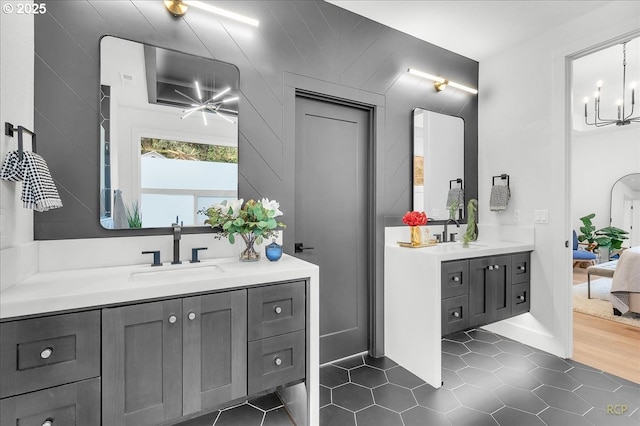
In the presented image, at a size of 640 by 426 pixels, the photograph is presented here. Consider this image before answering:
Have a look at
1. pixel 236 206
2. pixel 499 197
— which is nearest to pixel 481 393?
pixel 499 197

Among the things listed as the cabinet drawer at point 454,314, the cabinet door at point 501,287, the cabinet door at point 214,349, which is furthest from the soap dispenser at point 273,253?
the cabinet door at point 501,287

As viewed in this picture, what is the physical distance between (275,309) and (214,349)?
0.33 metres

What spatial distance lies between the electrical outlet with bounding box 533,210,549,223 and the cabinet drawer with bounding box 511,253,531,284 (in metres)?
0.33

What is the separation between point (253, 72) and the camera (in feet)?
6.88

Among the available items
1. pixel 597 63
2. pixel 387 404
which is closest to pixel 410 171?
pixel 387 404

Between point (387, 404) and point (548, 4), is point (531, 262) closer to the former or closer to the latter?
point (387, 404)

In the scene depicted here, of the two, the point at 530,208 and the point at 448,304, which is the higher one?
the point at 530,208

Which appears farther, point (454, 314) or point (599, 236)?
point (599, 236)

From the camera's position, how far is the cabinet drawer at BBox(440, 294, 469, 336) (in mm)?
2275

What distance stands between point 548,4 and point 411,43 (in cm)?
102

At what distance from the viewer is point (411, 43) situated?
2.82m

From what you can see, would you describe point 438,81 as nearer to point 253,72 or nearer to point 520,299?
point 253,72

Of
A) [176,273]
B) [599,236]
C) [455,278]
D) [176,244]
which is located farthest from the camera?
[599,236]

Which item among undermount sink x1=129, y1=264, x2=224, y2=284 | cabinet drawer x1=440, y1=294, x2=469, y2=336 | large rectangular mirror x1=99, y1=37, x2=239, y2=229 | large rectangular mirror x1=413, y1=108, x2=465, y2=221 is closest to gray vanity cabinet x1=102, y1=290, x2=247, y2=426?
undermount sink x1=129, y1=264, x2=224, y2=284
